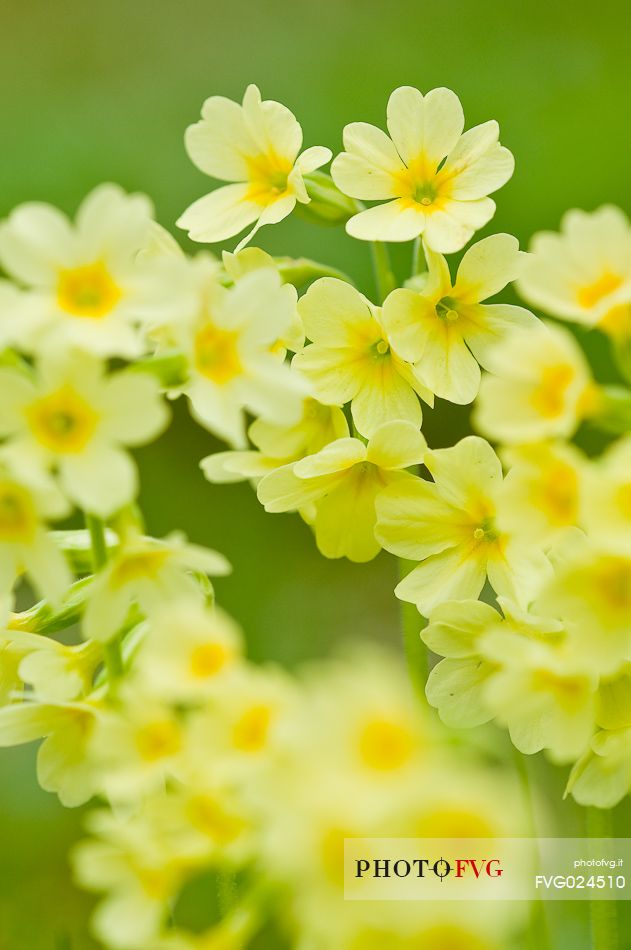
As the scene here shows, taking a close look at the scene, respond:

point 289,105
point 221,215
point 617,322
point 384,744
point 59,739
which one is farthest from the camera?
point 289,105

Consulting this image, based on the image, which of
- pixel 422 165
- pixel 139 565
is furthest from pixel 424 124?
pixel 139 565

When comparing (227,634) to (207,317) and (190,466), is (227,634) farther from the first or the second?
(190,466)

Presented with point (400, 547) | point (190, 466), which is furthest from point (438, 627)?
point (190, 466)

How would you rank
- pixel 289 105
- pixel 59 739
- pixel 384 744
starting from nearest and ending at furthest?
1. pixel 384 744
2. pixel 59 739
3. pixel 289 105

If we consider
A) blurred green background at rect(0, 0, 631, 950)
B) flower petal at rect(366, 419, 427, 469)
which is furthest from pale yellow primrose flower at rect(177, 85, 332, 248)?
blurred green background at rect(0, 0, 631, 950)

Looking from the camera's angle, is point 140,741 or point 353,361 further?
point 353,361

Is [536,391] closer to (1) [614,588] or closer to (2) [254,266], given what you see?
(1) [614,588]

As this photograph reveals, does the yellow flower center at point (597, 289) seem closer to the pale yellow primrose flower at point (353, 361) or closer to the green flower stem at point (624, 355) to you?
the green flower stem at point (624, 355)
